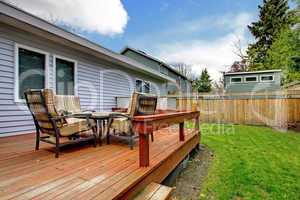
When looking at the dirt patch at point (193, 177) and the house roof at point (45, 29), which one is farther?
the house roof at point (45, 29)

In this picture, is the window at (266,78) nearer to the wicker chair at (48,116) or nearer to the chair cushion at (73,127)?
the chair cushion at (73,127)

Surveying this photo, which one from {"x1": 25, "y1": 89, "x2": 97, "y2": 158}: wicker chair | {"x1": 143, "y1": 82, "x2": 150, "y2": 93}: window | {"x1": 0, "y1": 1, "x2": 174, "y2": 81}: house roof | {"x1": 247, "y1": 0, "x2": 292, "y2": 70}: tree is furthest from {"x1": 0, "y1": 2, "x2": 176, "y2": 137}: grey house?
{"x1": 247, "y1": 0, "x2": 292, "y2": 70}: tree

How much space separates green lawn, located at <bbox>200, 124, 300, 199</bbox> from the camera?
110 inches

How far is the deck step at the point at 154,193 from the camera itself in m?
1.92

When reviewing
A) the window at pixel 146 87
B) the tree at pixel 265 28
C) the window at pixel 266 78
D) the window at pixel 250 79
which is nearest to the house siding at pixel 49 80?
the window at pixel 146 87

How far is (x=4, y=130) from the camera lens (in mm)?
4160

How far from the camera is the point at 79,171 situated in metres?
2.24

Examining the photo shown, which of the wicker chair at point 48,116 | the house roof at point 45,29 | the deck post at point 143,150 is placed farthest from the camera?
the house roof at point 45,29

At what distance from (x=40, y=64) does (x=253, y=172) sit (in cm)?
540

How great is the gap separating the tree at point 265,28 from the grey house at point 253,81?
857cm

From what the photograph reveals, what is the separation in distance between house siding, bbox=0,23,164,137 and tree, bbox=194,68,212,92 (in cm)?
2350

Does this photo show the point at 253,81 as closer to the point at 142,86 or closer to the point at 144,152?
the point at 142,86

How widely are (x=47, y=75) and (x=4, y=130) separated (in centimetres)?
162

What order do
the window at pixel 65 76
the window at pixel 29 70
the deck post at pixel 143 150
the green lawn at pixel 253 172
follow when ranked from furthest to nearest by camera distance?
1. the window at pixel 65 76
2. the window at pixel 29 70
3. the green lawn at pixel 253 172
4. the deck post at pixel 143 150
